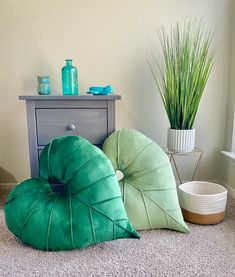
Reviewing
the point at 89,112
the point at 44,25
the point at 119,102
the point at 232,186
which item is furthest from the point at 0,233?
the point at 232,186

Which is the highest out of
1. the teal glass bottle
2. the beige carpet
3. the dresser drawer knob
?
the teal glass bottle

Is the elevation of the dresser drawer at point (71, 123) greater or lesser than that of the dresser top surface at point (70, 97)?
lesser

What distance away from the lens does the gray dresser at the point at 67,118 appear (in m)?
1.45

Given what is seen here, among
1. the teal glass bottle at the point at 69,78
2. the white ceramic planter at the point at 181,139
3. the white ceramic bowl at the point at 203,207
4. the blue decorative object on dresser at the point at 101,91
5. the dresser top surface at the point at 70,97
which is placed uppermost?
the teal glass bottle at the point at 69,78

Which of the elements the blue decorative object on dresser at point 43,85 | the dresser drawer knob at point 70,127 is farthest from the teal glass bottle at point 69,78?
the dresser drawer knob at point 70,127

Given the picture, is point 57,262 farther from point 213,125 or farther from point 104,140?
point 213,125

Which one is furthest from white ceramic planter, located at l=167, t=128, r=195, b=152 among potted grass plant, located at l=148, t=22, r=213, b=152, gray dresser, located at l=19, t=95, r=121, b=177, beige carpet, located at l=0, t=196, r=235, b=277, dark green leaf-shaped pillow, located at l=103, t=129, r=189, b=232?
beige carpet, located at l=0, t=196, r=235, b=277

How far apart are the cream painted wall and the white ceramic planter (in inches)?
11.7

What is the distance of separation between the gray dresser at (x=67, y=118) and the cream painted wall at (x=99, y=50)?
1.29ft

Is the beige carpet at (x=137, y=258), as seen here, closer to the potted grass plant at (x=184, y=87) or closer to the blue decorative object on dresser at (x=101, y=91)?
the potted grass plant at (x=184, y=87)

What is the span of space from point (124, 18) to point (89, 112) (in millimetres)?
749

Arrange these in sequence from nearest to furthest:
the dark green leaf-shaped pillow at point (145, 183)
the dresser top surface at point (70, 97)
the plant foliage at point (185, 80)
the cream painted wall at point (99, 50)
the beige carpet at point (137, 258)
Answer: the beige carpet at point (137, 258) → the dark green leaf-shaped pillow at point (145, 183) → the dresser top surface at point (70, 97) → the plant foliage at point (185, 80) → the cream painted wall at point (99, 50)

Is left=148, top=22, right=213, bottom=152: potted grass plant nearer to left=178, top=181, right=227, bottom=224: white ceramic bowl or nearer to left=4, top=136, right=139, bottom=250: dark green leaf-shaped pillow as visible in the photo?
left=178, top=181, right=227, bottom=224: white ceramic bowl

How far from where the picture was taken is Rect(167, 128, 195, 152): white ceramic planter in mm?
1590
